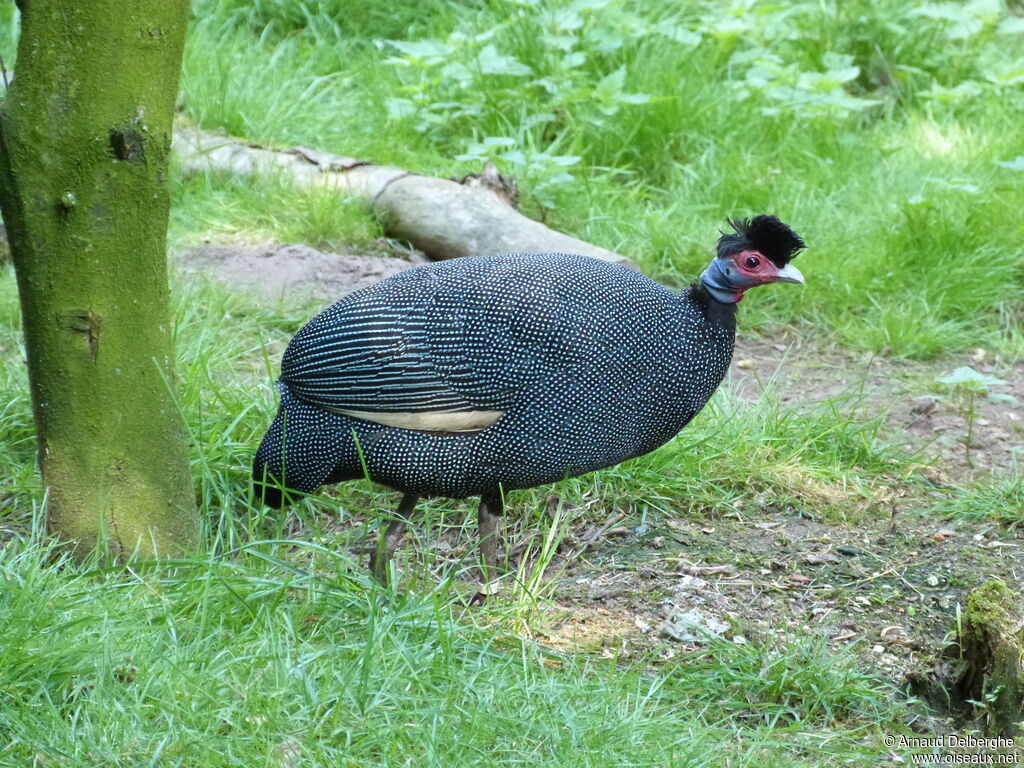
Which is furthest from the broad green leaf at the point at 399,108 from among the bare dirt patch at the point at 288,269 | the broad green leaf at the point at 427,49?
the bare dirt patch at the point at 288,269

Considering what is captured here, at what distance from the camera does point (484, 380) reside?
3062 millimetres

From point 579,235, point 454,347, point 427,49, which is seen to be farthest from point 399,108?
point 454,347

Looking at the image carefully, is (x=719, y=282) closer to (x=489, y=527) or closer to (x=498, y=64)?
(x=489, y=527)

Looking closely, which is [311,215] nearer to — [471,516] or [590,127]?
[590,127]

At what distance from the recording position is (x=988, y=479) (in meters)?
4.20

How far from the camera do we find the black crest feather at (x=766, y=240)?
3.31 meters

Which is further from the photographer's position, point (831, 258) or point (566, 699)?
point (831, 258)

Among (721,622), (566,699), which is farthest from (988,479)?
(566,699)

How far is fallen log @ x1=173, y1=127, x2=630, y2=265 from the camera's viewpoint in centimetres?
523

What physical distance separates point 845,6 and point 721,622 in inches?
203

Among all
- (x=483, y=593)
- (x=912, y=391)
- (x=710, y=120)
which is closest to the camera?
(x=483, y=593)

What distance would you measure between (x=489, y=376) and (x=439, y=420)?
0.17 metres

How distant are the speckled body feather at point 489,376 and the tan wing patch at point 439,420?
1cm

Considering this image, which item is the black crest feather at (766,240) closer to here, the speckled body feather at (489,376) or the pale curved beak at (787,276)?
the pale curved beak at (787,276)
